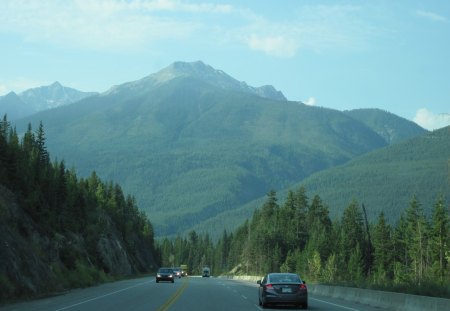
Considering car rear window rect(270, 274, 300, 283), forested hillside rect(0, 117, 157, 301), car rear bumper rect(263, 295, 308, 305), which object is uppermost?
forested hillside rect(0, 117, 157, 301)

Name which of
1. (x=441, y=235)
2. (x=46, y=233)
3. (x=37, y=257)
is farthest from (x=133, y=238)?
(x=37, y=257)

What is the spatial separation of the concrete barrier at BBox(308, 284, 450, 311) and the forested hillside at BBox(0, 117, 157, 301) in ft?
52.0

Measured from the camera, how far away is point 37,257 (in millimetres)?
41156

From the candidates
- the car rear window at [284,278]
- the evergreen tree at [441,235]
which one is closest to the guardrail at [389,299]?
the car rear window at [284,278]

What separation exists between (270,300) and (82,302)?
28.4ft

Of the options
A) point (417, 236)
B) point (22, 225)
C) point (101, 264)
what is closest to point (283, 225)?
point (417, 236)

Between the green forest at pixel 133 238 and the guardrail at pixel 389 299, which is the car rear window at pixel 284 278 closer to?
the guardrail at pixel 389 299

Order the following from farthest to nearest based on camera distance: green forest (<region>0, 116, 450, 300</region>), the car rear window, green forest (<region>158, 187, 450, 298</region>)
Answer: green forest (<region>158, 187, 450, 298</region>), green forest (<region>0, 116, 450, 300</region>), the car rear window

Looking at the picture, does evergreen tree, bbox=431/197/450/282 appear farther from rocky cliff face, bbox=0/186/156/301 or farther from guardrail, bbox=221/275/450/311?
guardrail, bbox=221/275/450/311

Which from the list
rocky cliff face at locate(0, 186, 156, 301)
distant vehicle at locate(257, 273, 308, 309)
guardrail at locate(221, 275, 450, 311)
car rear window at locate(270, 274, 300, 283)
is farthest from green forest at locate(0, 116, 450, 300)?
car rear window at locate(270, 274, 300, 283)

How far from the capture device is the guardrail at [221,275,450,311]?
76.8 ft

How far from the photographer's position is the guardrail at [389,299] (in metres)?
23.4

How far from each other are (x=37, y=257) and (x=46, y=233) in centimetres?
1591

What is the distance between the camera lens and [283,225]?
14038 centimetres
